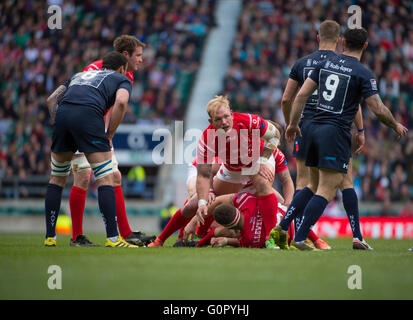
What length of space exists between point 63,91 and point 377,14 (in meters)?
18.8

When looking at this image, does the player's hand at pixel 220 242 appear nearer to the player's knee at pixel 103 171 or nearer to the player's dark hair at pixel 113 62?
the player's knee at pixel 103 171

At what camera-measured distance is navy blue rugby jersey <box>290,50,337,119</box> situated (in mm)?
7047

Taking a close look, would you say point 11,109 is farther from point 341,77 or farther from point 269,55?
point 341,77

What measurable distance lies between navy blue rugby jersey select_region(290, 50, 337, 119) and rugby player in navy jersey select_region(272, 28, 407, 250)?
32cm

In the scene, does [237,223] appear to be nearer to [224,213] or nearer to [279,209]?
[224,213]

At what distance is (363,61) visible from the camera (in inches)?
891

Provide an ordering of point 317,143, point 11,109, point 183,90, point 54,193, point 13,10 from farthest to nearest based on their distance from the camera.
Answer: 1. point 13,10
2. point 183,90
3. point 11,109
4. point 54,193
5. point 317,143

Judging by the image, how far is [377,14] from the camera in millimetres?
24094

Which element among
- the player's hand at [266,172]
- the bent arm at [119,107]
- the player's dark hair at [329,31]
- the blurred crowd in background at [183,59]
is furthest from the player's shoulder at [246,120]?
the blurred crowd in background at [183,59]

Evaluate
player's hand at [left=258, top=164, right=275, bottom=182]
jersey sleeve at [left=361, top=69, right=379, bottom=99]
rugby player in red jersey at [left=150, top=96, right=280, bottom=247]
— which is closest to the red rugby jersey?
rugby player in red jersey at [left=150, top=96, right=280, bottom=247]

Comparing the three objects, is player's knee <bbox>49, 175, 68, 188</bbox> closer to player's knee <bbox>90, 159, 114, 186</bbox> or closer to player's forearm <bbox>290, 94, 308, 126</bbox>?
player's knee <bbox>90, 159, 114, 186</bbox>

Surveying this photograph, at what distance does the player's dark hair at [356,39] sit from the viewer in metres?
6.77

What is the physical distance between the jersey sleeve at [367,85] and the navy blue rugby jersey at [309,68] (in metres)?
0.54
